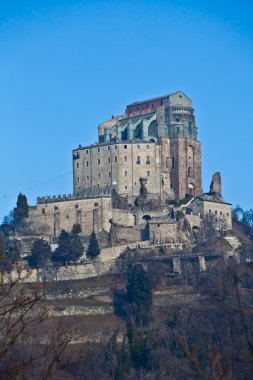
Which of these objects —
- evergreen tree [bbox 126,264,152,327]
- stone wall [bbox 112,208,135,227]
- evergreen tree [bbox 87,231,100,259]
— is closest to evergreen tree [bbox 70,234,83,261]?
evergreen tree [bbox 87,231,100,259]

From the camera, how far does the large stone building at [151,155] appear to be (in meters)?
81.3

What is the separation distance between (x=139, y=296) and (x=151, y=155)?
790 inches

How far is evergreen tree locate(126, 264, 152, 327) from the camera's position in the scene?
62688 mm

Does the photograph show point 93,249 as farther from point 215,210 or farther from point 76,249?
point 215,210

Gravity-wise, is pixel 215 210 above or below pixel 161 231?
above

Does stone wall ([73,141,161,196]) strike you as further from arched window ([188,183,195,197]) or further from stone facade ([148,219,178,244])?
stone facade ([148,219,178,244])

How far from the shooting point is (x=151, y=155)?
82.0m

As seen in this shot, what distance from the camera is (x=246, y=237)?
80.1m

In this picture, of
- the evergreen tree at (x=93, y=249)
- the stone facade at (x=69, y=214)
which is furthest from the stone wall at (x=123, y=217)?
the evergreen tree at (x=93, y=249)

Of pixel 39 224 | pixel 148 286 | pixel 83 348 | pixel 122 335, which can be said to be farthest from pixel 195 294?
pixel 39 224

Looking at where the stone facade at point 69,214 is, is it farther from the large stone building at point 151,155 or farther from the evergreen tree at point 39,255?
the evergreen tree at point 39,255

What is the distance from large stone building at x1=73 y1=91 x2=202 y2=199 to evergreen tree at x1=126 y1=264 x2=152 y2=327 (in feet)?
51.9

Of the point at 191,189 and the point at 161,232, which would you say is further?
the point at 191,189

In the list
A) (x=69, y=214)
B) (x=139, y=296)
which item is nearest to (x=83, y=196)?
(x=69, y=214)
